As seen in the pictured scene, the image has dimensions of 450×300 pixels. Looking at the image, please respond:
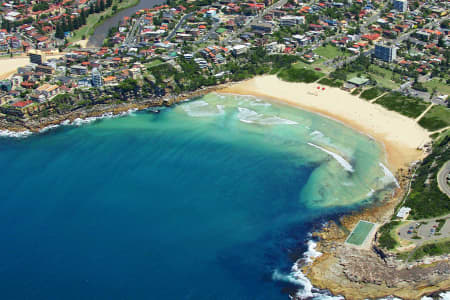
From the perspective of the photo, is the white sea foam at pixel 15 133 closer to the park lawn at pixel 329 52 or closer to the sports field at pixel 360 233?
the sports field at pixel 360 233

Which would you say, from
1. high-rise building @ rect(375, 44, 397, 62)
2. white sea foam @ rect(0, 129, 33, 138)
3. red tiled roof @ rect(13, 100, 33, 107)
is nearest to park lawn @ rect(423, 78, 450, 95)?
high-rise building @ rect(375, 44, 397, 62)

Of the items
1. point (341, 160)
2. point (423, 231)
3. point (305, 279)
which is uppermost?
point (341, 160)

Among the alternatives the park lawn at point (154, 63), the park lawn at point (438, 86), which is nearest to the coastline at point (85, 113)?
the park lawn at point (154, 63)

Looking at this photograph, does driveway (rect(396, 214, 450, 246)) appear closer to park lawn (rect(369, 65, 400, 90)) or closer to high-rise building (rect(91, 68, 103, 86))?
park lawn (rect(369, 65, 400, 90))

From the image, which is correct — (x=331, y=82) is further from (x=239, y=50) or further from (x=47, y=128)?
(x=47, y=128)

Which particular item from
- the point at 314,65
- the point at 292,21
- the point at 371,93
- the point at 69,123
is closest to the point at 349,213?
the point at 371,93

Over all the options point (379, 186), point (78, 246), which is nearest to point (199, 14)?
point (379, 186)
